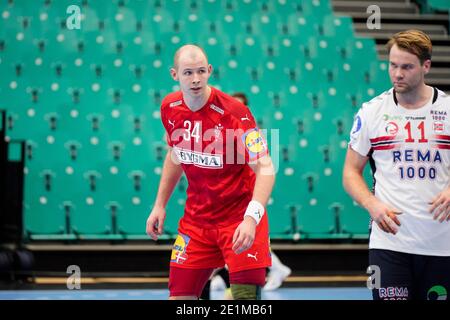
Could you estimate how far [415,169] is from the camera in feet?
10.3

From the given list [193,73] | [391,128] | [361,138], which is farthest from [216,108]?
[391,128]

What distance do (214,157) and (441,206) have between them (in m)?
1.18

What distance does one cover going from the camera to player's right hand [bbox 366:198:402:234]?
303 cm

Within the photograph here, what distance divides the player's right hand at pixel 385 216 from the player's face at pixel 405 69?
539 mm

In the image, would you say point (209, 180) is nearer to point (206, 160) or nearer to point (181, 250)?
point (206, 160)

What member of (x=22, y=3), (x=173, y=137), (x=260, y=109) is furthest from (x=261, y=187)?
(x=22, y=3)

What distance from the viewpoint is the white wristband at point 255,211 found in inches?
126

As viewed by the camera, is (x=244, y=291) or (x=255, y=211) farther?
(x=244, y=291)

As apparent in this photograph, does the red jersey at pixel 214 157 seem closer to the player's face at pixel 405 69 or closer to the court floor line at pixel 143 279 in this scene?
the player's face at pixel 405 69

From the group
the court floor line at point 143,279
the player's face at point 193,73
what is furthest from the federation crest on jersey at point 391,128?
the court floor line at point 143,279

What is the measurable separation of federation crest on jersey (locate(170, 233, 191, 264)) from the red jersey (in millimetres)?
98

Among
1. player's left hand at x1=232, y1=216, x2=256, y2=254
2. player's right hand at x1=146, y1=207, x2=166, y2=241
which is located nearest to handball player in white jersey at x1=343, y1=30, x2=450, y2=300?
player's left hand at x1=232, y1=216, x2=256, y2=254

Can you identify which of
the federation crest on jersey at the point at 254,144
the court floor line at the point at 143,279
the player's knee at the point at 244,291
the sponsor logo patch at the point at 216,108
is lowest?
the court floor line at the point at 143,279

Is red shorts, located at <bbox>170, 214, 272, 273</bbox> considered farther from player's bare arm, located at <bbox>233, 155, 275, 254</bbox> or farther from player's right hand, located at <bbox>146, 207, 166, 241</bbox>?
player's bare arm, located at <bbox>233, 155, 275, 254</bbox>
